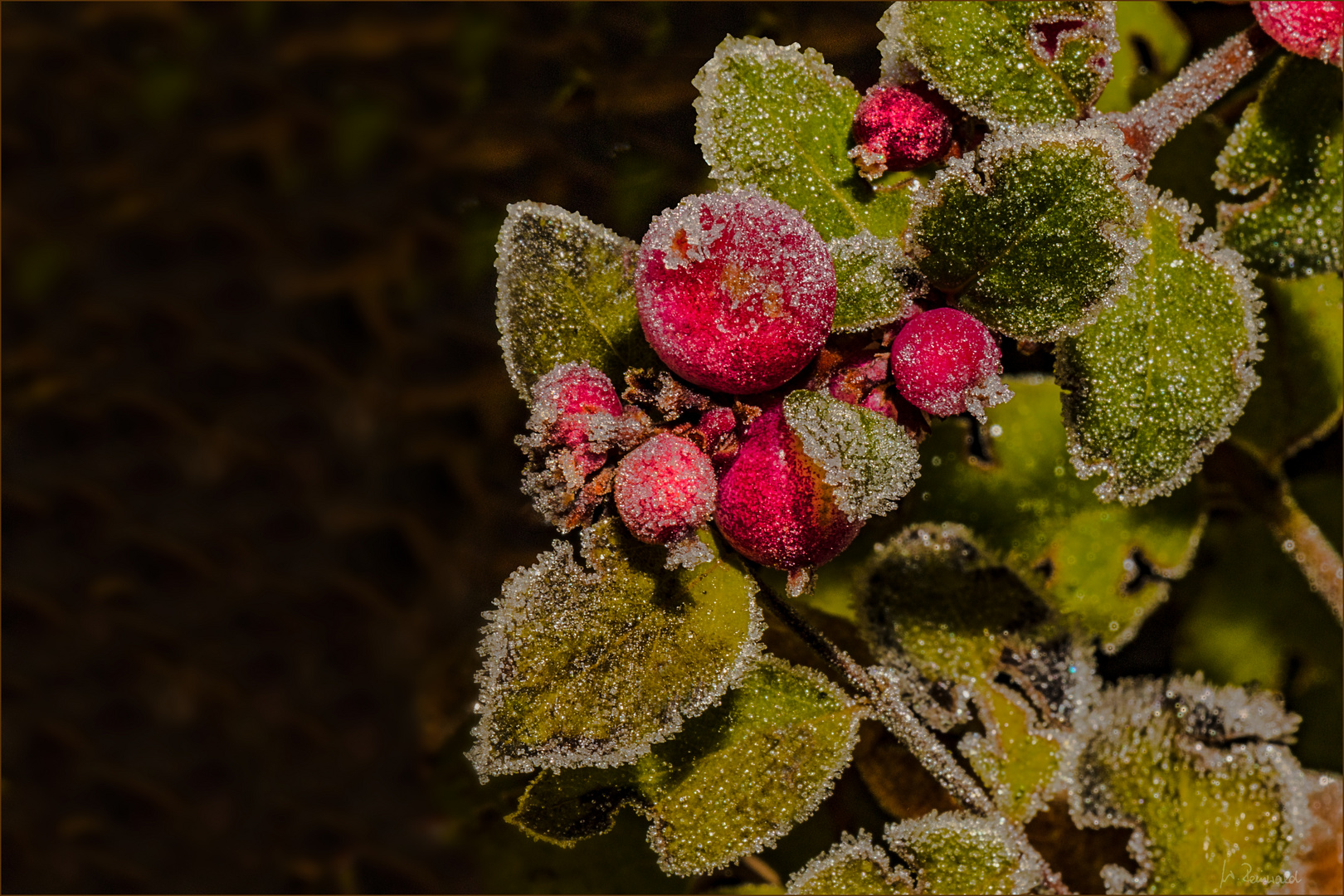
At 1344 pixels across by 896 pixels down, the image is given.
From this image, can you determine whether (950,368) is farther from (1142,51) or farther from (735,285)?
(1142,51)

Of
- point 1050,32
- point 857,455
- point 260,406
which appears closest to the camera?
point 857,455

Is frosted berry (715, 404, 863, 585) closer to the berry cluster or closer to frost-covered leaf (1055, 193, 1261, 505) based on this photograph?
the berry cluster

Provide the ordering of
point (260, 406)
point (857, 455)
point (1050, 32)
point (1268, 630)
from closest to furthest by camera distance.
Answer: point (857, 455) < point (1050, 32) < point (1268, 630) < point (260, 406)

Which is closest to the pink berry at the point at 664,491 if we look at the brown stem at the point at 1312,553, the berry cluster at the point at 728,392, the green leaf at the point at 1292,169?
the berry cluster at the point at 728,392

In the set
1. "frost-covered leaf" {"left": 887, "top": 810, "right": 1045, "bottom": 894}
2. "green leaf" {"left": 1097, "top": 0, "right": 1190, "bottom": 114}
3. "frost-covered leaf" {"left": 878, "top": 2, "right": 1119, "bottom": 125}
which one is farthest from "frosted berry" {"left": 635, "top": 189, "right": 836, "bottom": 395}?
"green leaf" {"left": 1097, "top": 0, "right": 1190, "bottom": 114}

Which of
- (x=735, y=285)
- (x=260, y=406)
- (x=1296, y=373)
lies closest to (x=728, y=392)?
(x=735, y=285)

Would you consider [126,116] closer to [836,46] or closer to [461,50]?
[461,50]

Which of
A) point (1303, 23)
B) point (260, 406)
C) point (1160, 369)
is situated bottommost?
point (260, 406)
